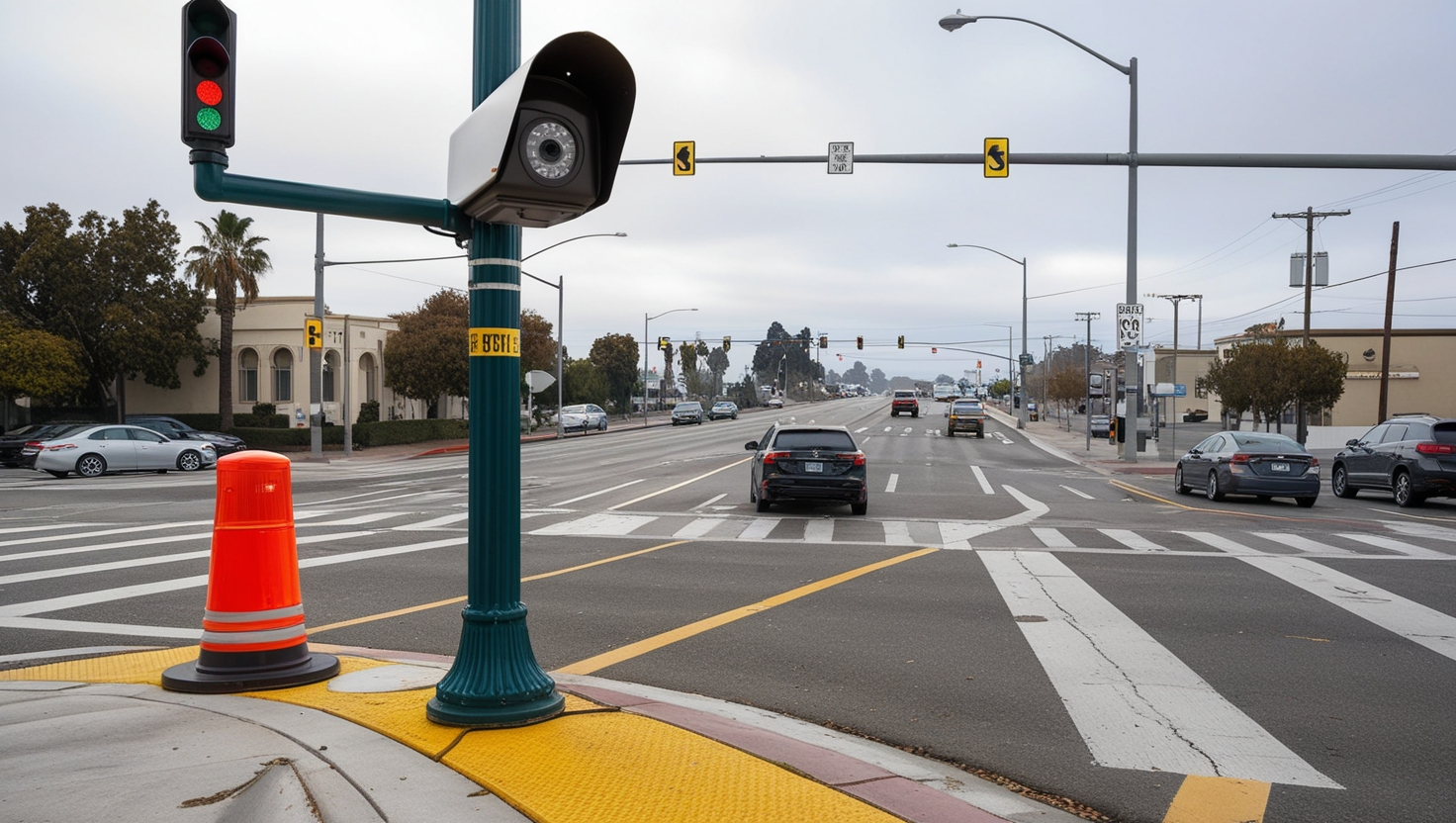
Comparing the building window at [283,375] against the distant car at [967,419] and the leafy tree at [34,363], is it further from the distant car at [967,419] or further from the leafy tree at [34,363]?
the distant car at [967,419]

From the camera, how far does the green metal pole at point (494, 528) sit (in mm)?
4887

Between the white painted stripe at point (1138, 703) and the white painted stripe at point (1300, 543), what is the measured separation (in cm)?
511

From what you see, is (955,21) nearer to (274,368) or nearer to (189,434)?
(189,434)

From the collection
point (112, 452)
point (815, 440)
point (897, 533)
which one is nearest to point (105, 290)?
point (112, 452)

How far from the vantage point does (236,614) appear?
19.0 feet

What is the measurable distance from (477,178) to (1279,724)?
515 cm

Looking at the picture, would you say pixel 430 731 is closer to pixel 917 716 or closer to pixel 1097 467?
pixel 917 716

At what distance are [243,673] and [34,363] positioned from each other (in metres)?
41.5

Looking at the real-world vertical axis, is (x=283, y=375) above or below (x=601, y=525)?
above

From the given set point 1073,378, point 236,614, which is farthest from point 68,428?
→ point 1073,378

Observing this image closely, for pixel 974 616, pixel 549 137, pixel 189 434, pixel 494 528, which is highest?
pixel 549 137

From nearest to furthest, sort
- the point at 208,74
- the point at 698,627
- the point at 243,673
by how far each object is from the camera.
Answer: the point at 208,74, the point at 243,673, the point at 698,627

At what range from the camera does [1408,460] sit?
19.8 m

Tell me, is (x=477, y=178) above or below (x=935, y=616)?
above
